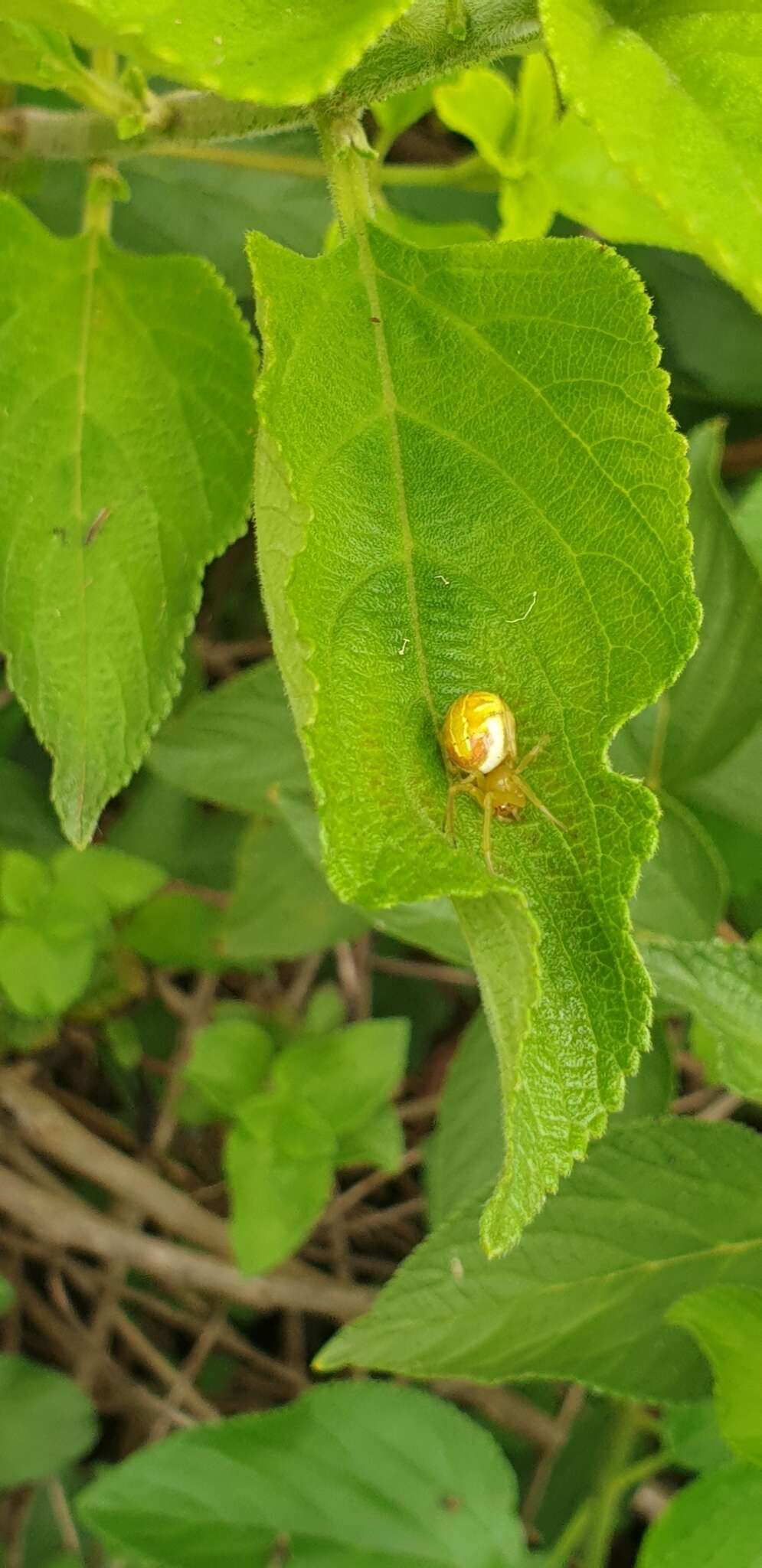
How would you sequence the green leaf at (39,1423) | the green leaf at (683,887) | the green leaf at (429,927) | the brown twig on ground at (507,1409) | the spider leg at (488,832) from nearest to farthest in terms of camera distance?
1. the spider leg at (488,832)
2. the green leaf at (429,927)
3. the green leaf at (683,887)
4. the green leaf at (39,1423)
5. the brown twig on ground at (507,1409)

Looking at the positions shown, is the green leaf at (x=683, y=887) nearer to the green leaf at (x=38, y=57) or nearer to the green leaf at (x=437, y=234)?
the green leaf at (x=437, y=234)

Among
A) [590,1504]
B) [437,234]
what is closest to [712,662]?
[437,234]

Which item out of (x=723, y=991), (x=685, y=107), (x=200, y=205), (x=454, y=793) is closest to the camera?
(x=685, y=107)

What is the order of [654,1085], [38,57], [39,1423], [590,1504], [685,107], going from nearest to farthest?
[685,107] < [38,57] < [654,1085] < [590,1504] < [39,1423]

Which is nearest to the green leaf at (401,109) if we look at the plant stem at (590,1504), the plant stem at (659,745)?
the plant stem at (659,745)

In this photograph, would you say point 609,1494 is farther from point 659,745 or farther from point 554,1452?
point 659,745

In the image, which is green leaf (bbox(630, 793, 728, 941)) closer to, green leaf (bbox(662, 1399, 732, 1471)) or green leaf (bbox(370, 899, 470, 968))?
green leaf (bbox(370, 899, 470, 968))
